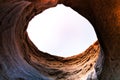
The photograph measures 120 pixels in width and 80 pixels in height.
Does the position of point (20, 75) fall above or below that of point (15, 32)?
below

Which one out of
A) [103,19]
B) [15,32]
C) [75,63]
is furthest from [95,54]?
[15,32]

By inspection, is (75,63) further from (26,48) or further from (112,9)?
(112,9)

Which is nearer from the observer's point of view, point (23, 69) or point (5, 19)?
point (5, 19)

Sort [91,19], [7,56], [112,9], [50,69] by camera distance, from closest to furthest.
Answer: [112,9] < [91,19] < [7,56] < [50,69]

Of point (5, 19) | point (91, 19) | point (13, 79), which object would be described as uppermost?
point (5, 19)

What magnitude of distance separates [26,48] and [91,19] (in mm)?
870

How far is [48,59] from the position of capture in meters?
3.36

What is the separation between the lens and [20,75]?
114 inches

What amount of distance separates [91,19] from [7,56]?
0.89 metres

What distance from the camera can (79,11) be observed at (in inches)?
104

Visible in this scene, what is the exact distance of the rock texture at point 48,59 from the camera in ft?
7.79

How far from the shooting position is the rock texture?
93.5 inches

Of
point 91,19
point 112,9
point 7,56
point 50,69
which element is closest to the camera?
point 112,9

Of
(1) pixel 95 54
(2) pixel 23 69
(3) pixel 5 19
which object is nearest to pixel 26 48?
(2) pixel 23 69
